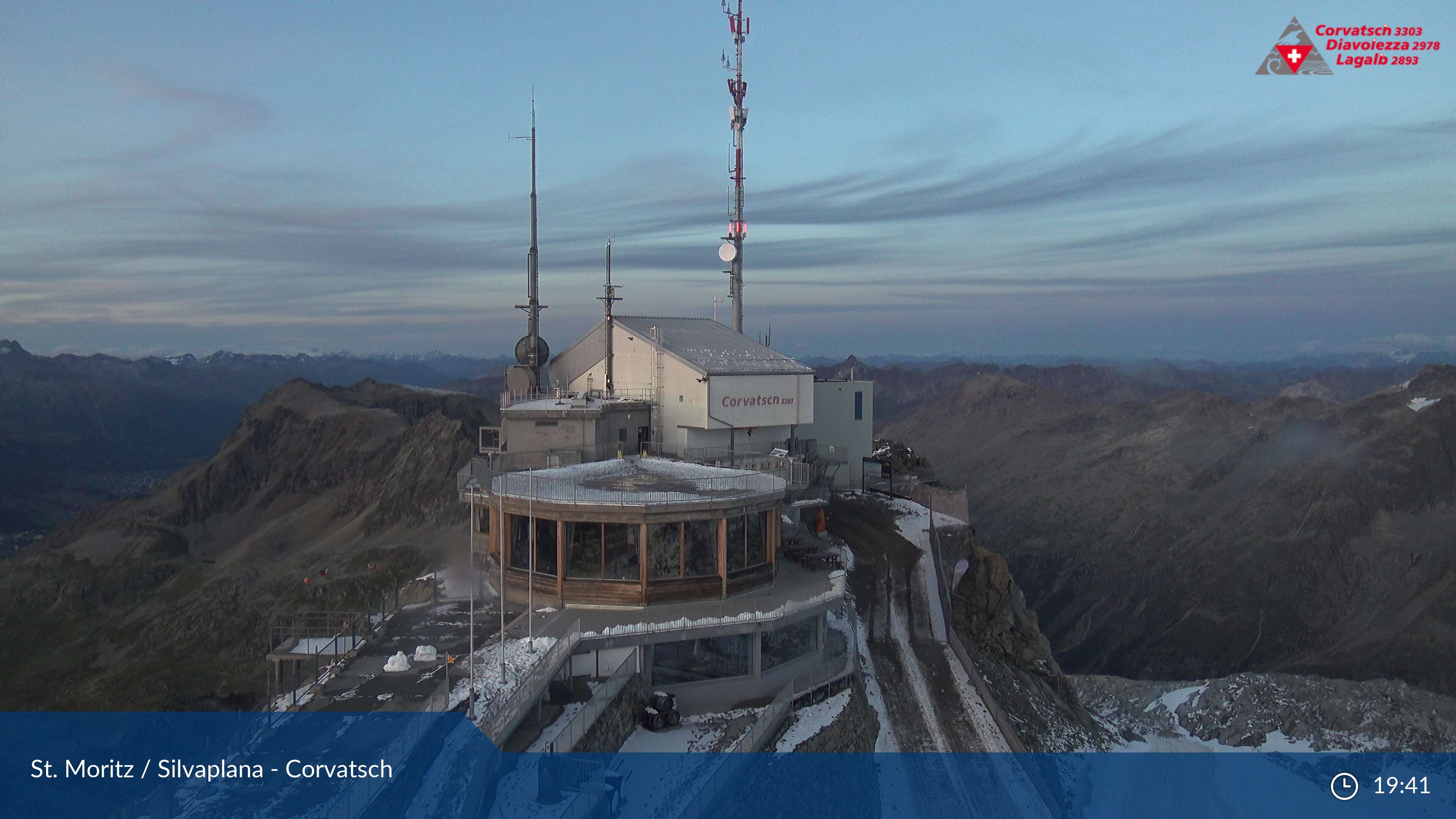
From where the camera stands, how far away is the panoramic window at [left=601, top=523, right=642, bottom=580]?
70.6 feet

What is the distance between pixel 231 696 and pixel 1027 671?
37.8 metres

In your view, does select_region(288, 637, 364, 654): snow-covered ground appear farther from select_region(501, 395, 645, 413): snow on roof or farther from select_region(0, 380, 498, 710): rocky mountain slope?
select_region(0, 380, 498, 710): rocky mountain slope

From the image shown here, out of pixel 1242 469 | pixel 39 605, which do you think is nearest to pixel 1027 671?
pixel 39 605

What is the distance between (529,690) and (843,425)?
2663cm

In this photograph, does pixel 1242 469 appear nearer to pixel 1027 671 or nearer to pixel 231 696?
pixel 1027 671

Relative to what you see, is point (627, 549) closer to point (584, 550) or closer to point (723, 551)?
point (584, 550)

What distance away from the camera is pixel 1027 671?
32375 millimetres

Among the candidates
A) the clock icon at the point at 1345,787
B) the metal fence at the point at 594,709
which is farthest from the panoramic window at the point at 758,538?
the clock icon at the point at 1345,787

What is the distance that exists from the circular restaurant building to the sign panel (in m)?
8.50

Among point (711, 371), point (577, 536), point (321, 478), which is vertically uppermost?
point (711, 371)

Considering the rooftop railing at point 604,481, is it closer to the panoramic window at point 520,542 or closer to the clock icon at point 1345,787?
the panoramic window at point 520,542

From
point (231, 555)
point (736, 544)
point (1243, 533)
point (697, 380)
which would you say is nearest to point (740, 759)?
point (736, 544)

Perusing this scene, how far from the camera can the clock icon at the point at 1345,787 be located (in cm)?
3494

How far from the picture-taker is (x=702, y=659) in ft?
A: 68.5
